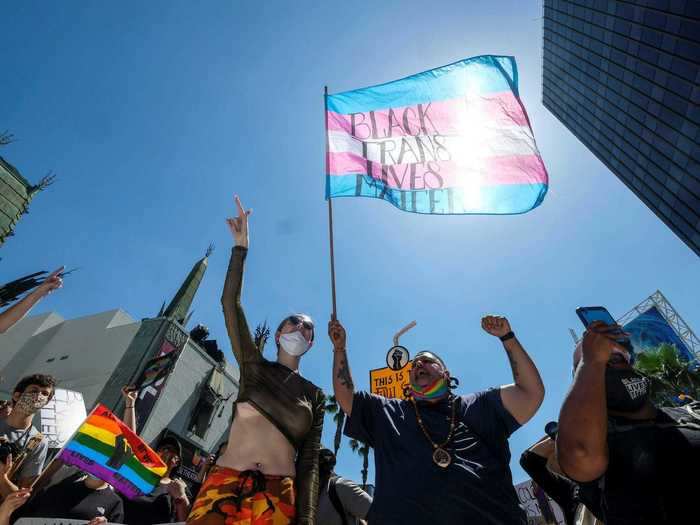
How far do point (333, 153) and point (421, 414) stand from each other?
3970 millimetres

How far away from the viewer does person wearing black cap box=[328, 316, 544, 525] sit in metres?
2.49

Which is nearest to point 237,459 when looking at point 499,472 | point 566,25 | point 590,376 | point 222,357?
point 499,472

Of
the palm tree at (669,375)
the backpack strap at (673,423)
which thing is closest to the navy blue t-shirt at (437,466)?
the backpack strap at (673,423)

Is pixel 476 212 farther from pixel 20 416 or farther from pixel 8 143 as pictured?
pixel 8 143

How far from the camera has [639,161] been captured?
3875 cm

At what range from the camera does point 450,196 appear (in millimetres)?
5688

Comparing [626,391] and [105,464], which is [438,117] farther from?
[105,464]

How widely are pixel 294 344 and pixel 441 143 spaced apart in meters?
4.39

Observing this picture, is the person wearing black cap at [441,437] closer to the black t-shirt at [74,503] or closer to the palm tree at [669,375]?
the black t-shirt at [74,503]

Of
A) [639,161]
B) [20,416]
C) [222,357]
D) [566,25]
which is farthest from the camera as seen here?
[566,25]

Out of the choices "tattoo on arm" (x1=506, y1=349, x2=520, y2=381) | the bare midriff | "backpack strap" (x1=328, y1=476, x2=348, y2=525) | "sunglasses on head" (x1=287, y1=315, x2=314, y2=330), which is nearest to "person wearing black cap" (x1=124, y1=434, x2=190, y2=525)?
"backpack strap" (x1=328, y1=476, x2=348, y2=525)

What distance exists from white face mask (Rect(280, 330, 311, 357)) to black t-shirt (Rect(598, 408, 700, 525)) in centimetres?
216

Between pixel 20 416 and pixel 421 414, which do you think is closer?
pixel 421 414

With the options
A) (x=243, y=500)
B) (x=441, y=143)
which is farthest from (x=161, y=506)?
(x=441, y=143)
